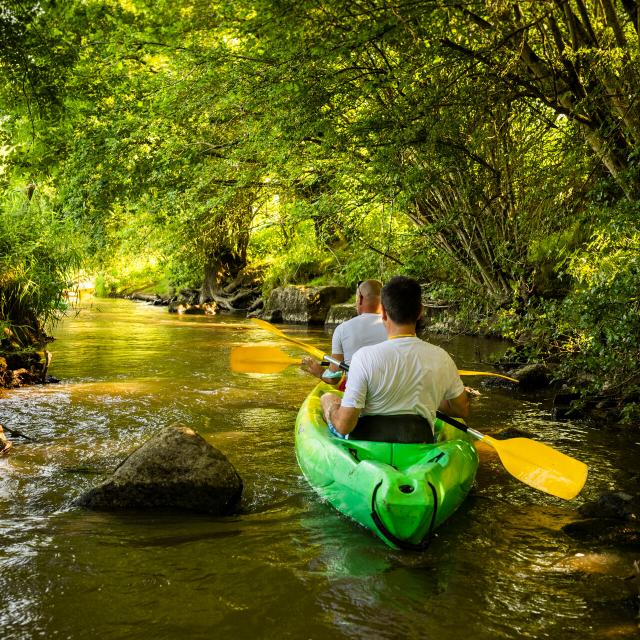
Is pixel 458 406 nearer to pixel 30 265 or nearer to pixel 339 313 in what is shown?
pixel 30 265

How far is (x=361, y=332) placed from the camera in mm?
4875

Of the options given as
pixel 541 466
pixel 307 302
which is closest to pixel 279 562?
pixel 541 466

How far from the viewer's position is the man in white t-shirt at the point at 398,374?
135 inches

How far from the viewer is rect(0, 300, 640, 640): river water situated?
2.60 m

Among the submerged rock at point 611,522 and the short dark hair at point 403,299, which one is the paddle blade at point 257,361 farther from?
the submerged rock at point 611,522

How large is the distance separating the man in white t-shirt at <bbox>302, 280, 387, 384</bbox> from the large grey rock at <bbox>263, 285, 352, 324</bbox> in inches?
511

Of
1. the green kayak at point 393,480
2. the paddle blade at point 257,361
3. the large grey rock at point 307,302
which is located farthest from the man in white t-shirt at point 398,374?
the large grey rock at point 307,302

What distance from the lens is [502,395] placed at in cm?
809

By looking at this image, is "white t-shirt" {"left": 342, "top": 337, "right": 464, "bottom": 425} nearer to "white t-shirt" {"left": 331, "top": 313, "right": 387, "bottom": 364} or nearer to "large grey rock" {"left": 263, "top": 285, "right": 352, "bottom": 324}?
"white t-shirt" {"left": 331, "top": 313, "right": 387, "bottom": 364}

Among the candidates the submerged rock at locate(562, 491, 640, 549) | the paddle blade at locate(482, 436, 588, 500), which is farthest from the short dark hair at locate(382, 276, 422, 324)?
the submerged rock at locate(562, 491, 640, 549)

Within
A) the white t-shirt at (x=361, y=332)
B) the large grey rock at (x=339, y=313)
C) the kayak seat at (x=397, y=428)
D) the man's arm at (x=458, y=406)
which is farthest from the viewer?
the large grey rock at (x=339, y=313)

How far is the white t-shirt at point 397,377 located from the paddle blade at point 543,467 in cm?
76

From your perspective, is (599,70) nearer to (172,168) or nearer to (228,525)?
(228,525)

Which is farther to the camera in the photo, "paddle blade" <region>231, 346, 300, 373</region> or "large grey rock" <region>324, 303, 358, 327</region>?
"large grey rock" <region>324, 303, 358, 327</region>
